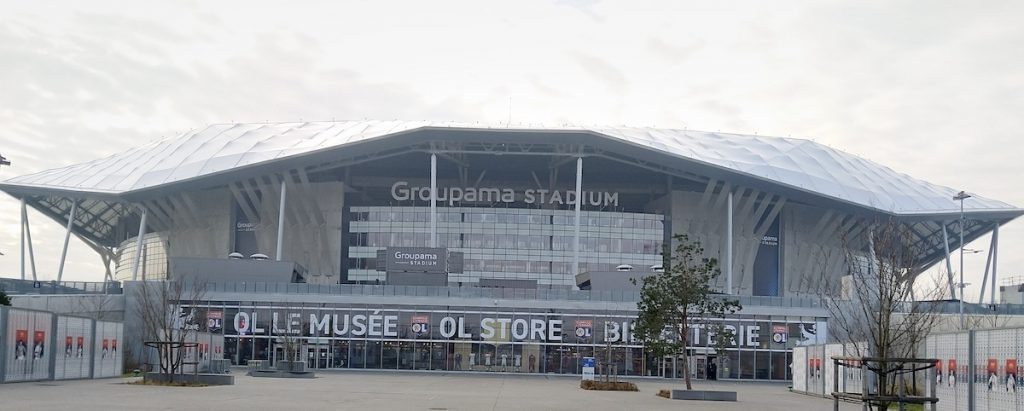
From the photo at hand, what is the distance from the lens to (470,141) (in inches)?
3816

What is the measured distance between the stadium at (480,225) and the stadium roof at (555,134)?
310 mm

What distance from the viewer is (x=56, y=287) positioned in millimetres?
79562

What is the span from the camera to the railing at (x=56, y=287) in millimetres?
75188

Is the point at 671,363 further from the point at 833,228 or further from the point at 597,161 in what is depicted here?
the point at 833,228

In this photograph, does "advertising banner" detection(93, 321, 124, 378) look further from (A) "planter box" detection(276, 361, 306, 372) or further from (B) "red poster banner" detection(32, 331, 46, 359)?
(A) "planter box" detection(276, 361, 306, 372)

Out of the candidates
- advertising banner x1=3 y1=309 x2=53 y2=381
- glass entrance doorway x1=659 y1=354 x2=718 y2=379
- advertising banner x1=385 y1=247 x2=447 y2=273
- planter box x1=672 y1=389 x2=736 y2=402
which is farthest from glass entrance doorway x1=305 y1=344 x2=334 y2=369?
planter box x1=672 y1=389 x2=736 y2=402

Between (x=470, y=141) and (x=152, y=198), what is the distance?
3020 centimetres

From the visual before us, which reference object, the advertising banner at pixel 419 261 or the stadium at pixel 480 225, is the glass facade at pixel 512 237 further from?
the advertising banner at pixel 419 261

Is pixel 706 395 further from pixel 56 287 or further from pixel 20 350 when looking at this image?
pixel 56 287

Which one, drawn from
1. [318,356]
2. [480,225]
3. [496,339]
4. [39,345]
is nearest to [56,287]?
[318,356]

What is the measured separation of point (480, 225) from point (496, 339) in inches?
1209

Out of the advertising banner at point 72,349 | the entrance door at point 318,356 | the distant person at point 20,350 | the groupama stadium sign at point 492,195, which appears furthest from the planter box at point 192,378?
the groupama stadium sign at point 492,195

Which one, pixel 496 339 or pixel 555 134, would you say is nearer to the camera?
pixel 496 339

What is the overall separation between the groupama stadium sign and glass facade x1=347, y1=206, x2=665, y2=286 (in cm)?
104
